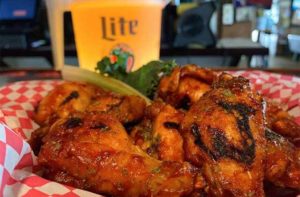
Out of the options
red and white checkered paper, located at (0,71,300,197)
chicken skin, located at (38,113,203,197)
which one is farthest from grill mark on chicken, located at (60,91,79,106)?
chicken skin, located at (38,113,203,197)

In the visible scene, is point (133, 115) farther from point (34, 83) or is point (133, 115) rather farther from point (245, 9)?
point (245, 9)

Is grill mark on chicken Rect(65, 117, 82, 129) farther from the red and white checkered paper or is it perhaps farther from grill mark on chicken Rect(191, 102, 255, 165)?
grill mark on chicken Rect(191, 102, 255, 165)

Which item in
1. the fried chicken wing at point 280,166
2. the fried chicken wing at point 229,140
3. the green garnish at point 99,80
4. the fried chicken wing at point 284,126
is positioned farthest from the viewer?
the green garnish at point 99,80

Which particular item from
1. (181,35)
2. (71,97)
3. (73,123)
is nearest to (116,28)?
(71,97)

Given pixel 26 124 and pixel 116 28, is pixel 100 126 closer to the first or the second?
pixel 26 124

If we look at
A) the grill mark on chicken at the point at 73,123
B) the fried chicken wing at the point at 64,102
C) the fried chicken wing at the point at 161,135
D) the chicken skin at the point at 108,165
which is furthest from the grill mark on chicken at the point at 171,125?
the fried chicken wing at the point at 64,102

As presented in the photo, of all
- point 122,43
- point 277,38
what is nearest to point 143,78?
point 122,43

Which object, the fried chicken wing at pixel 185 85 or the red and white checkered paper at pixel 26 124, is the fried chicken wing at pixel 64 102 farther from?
the fried chicken wing at pixel 185 85
